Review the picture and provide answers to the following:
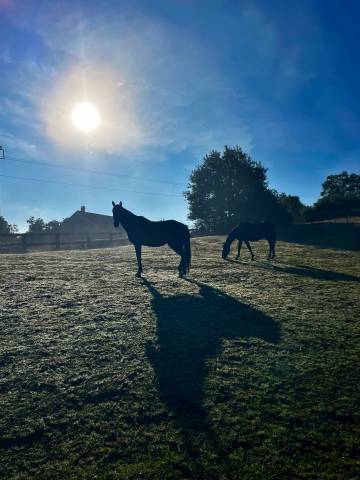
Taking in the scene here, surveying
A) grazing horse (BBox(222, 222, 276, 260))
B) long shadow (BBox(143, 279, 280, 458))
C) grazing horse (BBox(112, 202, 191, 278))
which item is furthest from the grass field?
grazing horse (BBox(222, 222, 276, 260))

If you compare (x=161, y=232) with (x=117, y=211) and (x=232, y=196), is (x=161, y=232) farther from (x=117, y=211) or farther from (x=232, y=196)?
(x=232, y=196)

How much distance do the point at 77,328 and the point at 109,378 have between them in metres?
1.73

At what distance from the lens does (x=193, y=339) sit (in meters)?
4.44

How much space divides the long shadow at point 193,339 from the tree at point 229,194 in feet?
150

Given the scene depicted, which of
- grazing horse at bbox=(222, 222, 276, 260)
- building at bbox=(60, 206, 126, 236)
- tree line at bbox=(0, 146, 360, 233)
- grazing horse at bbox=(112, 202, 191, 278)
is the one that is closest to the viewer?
grazing horse at bbox=(112, 202, 191, 278)

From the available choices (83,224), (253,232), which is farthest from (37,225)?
(253,232)

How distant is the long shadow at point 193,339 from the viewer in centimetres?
276

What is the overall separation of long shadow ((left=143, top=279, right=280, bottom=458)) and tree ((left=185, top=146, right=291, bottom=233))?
45631mm

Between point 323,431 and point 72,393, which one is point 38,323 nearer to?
point 72,393

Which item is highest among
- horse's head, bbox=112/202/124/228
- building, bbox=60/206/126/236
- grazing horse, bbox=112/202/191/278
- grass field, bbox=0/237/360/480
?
building, bbox=60/206/126/236

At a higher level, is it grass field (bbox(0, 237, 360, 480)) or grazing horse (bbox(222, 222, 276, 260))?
grazing horse (bbox(222, 222, 276, 260))

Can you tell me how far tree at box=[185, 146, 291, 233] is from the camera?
173ft

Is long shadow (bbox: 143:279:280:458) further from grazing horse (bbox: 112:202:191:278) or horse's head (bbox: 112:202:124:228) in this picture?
horse's head (bbox: 112:202:124:228)

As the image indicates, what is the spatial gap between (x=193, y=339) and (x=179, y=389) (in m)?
1.33
